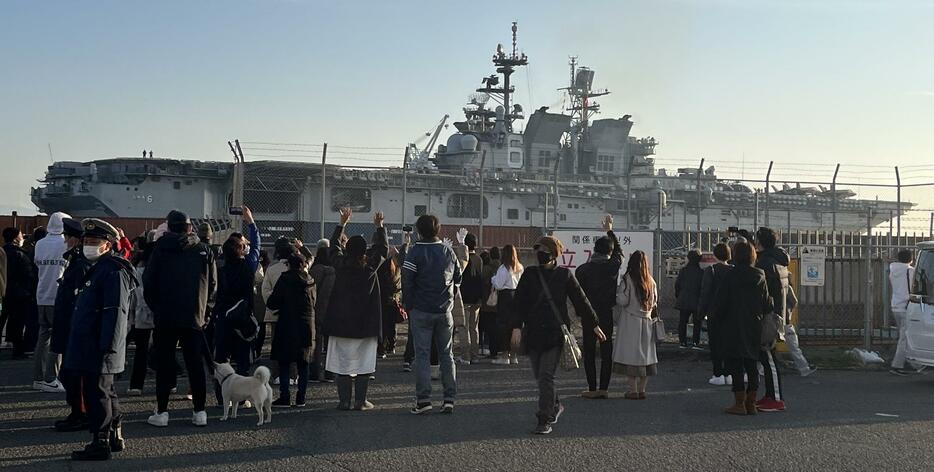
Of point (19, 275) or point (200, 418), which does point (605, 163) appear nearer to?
point (19, 275)

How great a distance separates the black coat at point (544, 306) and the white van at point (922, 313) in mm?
5432

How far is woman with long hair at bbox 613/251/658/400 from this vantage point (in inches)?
375

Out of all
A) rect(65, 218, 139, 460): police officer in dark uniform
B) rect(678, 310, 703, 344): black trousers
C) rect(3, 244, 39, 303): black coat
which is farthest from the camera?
rect(678, 310, 703, 344): black trousers

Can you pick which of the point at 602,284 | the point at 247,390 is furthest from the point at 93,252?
the point at 602,284

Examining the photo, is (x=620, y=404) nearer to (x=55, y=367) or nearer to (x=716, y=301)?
(x=716, y=301)

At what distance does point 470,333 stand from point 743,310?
4.90 metres

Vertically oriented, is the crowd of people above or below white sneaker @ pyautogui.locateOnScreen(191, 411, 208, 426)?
above

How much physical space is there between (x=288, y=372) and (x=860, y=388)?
6.82 meters

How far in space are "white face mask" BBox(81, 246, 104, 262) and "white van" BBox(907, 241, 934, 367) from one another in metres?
9.51

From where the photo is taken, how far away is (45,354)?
9.48 meters

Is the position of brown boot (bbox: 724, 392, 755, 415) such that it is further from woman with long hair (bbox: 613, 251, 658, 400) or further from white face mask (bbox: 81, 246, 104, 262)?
white face mask (bbox: 81, 246, 104, 262)

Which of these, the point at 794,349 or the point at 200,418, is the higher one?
the point at 794,349

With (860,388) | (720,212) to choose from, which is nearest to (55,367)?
(860,388)

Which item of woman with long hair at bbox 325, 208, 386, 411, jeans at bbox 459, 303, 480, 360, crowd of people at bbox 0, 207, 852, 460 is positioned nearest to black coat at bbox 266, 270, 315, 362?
crowd of people at bbox 0, 207, 852, 460
